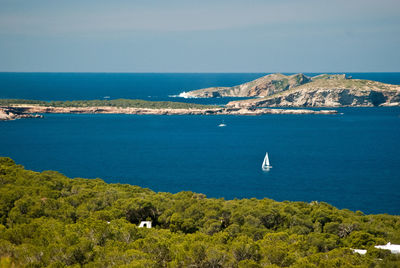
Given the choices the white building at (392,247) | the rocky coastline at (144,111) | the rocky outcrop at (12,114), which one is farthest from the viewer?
the rocky coastline at (144,111)

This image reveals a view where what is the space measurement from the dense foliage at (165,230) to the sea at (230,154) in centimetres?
2502

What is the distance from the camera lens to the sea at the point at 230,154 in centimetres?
6881

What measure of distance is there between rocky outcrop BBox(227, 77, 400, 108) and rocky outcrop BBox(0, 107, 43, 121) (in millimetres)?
79987

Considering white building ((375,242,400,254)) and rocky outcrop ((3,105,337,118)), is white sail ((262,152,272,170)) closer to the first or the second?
white building ((375,242,400,254))

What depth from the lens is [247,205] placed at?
40719 millimetres

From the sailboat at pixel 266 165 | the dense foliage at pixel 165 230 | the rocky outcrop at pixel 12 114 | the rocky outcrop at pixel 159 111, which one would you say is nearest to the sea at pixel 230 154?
the sailboat at pixel 266 165

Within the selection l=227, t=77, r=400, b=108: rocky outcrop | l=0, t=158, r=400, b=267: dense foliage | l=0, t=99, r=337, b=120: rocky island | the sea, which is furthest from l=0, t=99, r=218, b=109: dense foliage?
l=0, t=158, r=400, b=267: dense foliage

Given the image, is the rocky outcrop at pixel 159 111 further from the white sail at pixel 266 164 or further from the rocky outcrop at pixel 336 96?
the white sail at pixel 266 164

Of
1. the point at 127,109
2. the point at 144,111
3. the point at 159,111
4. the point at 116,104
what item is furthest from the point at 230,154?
the point at 116,104

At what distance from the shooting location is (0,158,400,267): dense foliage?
23.8 metres

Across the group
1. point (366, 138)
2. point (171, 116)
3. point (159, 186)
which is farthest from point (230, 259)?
point (171, 116)

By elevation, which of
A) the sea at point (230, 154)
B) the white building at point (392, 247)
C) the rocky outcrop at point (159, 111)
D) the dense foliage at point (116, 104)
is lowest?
the sea at point (230, 154)

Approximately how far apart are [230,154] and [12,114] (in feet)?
300

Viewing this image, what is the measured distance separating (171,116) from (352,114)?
66.8m
